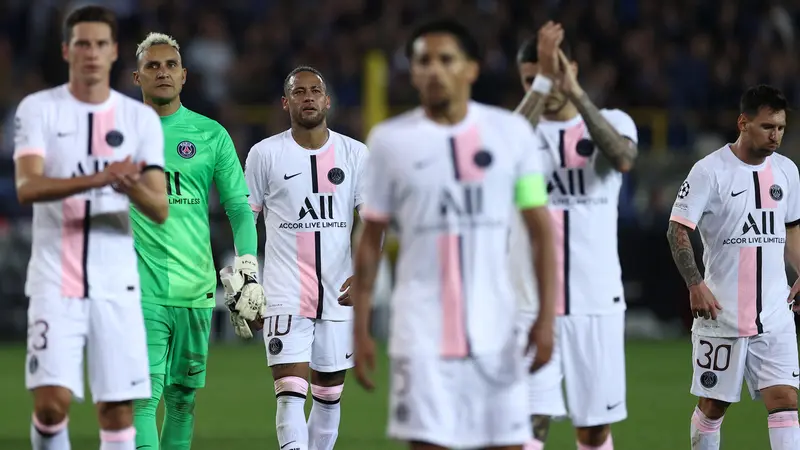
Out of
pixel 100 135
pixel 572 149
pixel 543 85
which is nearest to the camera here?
pixel 100 135

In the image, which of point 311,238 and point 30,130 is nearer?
point 30,130

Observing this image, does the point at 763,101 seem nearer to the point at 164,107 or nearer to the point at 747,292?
the point at 747,292

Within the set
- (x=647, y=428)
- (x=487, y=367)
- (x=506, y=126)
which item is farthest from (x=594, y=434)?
(x=647, y=428)

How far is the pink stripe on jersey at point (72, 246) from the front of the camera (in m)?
6.62

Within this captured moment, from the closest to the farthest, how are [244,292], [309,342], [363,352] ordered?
[363,352] < [244,292] < [309,342]

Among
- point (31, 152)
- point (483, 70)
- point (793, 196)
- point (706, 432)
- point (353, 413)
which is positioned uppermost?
point (483, 70)

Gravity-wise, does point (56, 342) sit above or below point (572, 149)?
below

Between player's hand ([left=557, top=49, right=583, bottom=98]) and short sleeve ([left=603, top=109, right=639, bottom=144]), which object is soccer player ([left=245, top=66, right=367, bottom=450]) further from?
player's hand ([left=557, top=49, right=583, bottom=98])

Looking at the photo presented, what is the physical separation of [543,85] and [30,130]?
251cm

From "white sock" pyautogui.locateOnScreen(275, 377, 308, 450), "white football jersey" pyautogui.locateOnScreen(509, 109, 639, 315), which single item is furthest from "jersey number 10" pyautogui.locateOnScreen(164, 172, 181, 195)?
"white football jersey" pyautogui.locateOnScreen(509, 109, 639, 315)

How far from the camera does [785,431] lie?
8.48m

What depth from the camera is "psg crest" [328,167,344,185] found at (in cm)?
898

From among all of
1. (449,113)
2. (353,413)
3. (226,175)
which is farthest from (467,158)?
(353,413)

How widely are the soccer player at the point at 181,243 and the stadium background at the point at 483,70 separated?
8554 millimetres
